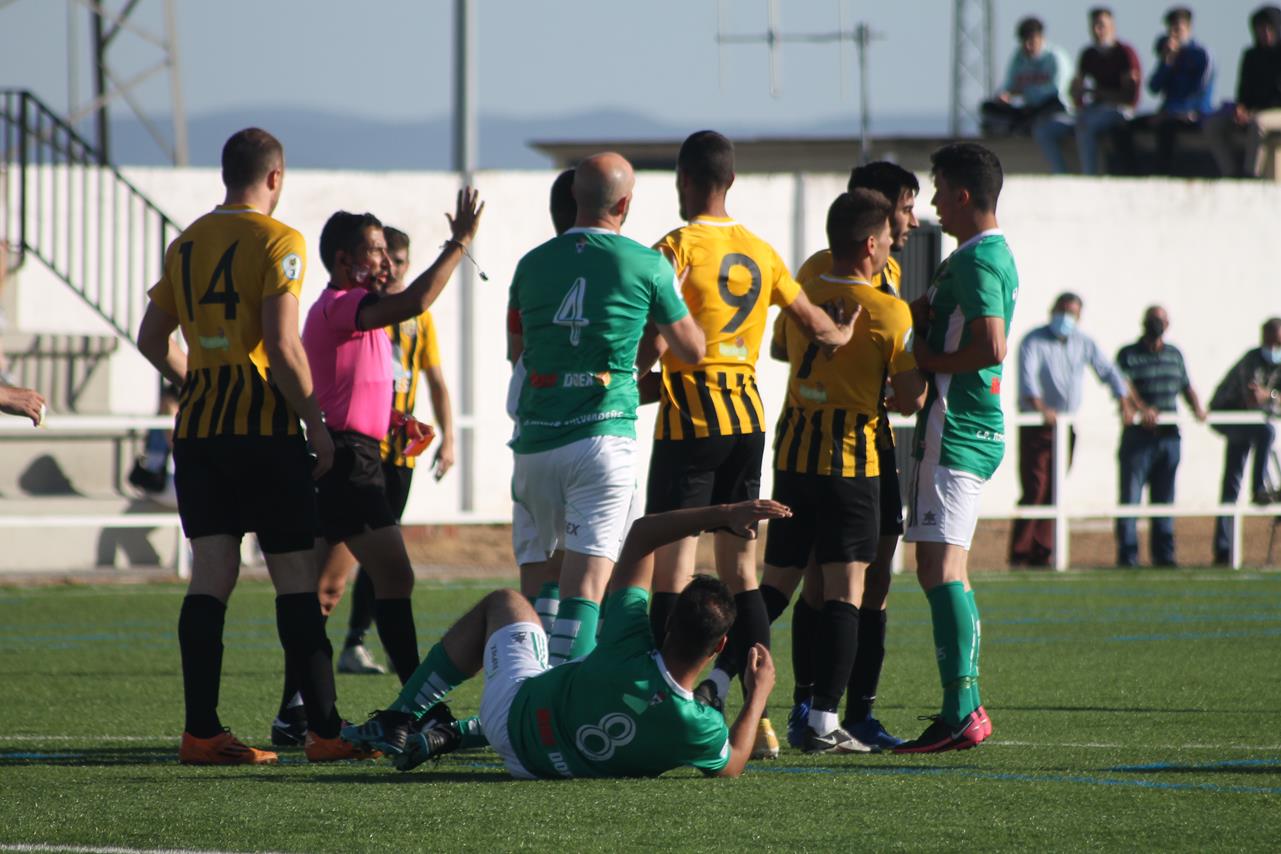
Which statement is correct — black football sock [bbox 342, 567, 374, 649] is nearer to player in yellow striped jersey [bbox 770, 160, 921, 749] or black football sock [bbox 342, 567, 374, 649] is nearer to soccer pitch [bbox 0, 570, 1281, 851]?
soccer pitch [bbox 0, 570, 1281, 851]

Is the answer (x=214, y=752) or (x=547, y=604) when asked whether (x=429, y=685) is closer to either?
(x=214, y=752)

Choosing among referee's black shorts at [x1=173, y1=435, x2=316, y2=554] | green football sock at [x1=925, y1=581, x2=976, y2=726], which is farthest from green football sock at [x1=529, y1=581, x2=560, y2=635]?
green football sock at [x1=925, y1=581, x2=976, y2=726]

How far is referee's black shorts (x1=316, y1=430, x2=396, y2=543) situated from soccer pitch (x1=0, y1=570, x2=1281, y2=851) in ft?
2.83

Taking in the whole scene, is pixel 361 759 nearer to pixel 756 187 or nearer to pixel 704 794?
pixel 704 794

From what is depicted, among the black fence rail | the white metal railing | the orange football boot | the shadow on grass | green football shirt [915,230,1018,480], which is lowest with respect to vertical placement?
the shadow on grass

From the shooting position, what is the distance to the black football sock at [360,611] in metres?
9.83

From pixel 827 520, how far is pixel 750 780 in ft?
3.91

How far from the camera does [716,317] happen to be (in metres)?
7.11

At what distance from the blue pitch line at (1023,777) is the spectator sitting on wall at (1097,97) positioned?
60.2 feet

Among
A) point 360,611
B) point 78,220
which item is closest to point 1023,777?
point 360,611

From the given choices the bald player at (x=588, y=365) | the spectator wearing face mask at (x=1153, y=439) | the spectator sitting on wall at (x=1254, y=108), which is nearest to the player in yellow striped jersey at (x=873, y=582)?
the bald player at (x=588, y=365)

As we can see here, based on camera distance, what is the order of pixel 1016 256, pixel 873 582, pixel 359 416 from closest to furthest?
1. pixel 873 582
2. pixel 359 416
3. pixel 1016 256

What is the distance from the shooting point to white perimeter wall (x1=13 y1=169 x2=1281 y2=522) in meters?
18.5

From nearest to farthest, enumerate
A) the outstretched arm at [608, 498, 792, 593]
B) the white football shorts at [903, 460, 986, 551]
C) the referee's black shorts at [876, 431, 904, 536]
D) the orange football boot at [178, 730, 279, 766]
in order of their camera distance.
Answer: the outstretched arm at [608, 498, 792, 593], the orange football boot at [178, 730, 279, 766], the white football shorts at [903, 460, 986, 551], the referee's black shorts at [876, 431, 904, 536]
